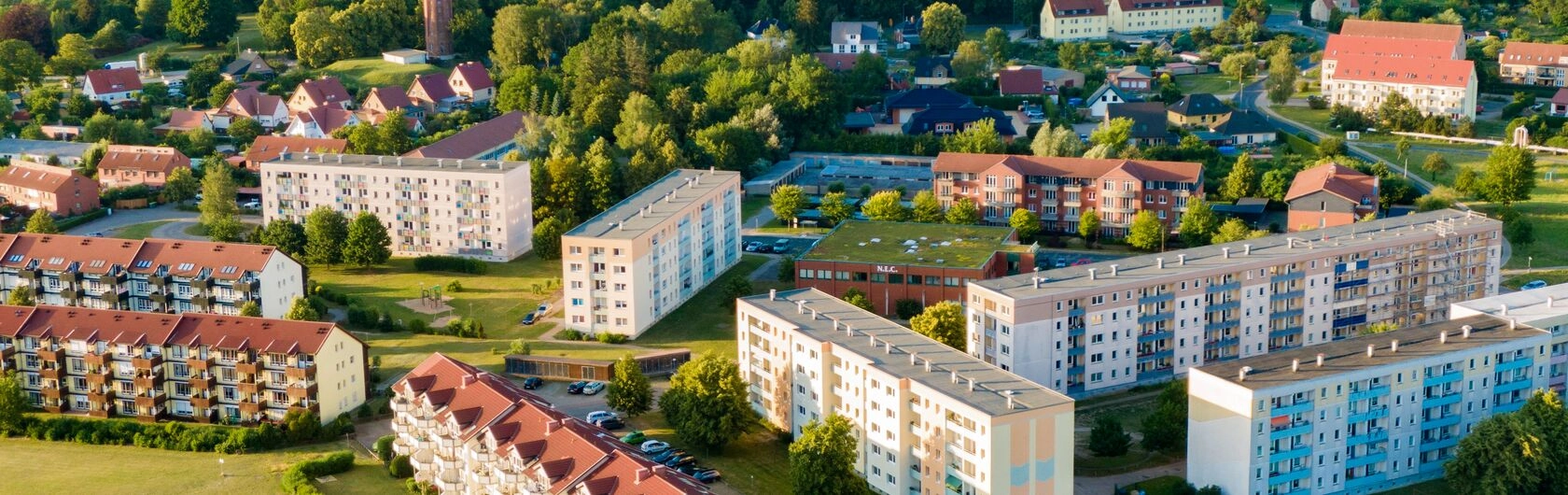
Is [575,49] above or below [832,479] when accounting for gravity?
above

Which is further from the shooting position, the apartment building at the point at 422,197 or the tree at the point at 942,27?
the tree at the point at 942,27

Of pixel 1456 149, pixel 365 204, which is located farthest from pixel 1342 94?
pixel 365 204

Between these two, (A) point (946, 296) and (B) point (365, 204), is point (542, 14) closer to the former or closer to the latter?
(B) point (365, 204)

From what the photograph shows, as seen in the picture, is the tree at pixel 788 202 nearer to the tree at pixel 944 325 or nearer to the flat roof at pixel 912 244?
the flat roof at pixel 912 244

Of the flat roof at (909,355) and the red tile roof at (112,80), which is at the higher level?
the red tile roof at (112,80)

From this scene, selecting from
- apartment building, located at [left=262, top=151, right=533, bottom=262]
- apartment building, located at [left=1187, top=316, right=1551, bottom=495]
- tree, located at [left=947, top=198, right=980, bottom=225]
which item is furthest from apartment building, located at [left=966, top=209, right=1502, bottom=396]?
apartment building, located at [left=262, top=151, right=533, bottom=262]

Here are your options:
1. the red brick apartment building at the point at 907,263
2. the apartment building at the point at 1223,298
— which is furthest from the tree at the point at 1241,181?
the apartment building at the point at 1223,298

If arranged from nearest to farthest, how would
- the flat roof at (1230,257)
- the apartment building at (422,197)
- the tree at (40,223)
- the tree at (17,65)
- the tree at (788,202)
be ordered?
the flat roof at (1230,257), the apartment building at (422,197), the tree at (40,223), the tree at (788,202), the tree at (17,65)
